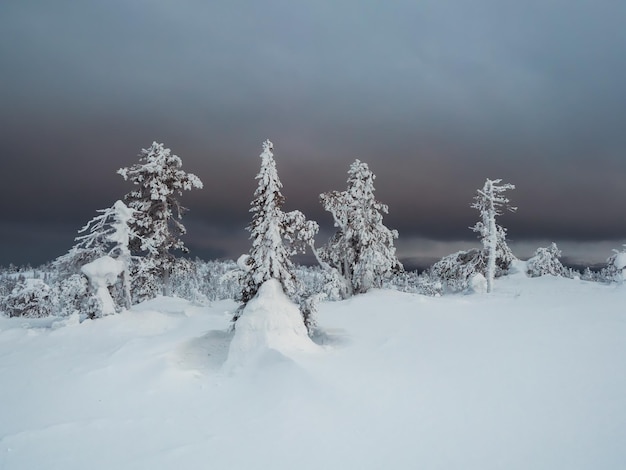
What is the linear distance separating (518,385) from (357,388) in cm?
430

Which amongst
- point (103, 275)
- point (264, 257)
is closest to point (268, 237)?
point (264, 257)

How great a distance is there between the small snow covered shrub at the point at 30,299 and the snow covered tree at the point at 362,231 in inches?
931

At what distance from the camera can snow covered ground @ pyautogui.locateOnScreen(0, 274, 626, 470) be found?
7.67m

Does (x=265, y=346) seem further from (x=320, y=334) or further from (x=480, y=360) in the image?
(x=480, y=360)

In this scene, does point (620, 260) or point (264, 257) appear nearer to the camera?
point (264, 257)

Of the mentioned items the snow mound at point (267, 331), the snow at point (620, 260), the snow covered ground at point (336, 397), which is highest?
the snow at point (620, 260)

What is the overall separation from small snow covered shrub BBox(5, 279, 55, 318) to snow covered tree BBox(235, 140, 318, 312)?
921 inches

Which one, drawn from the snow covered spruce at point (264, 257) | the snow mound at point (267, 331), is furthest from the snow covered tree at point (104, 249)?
the snow mound at point (267, 331)

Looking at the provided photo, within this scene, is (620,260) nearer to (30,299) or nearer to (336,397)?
(336,397)

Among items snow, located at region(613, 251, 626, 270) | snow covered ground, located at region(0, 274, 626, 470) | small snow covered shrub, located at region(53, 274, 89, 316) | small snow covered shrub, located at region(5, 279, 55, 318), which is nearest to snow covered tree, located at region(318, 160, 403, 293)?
snow covered ground, located at region(0, 274, 626, 470)

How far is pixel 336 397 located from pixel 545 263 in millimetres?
34456

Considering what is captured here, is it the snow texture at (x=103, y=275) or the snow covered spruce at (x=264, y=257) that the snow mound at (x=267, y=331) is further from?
the snow texture at (x=103, y=275)

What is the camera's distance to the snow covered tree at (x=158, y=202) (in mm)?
26188

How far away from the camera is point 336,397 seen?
32.4 feet
